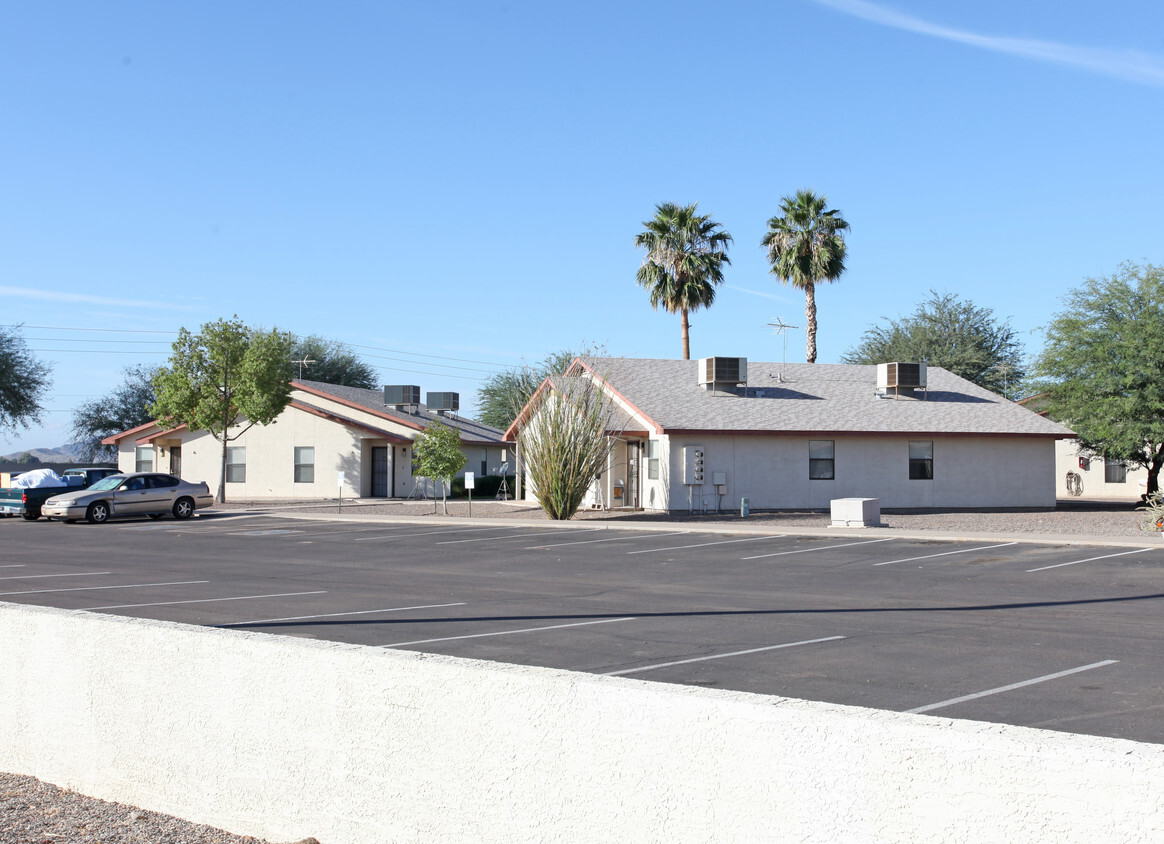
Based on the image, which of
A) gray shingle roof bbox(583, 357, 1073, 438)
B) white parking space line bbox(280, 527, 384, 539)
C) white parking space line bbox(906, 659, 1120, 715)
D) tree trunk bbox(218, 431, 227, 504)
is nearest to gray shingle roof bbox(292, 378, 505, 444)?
tree trunk bbox(218, 431, 227, 504)

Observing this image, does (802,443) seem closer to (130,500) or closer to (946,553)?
(946,553)

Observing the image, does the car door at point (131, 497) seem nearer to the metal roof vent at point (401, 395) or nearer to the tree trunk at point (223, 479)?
the tree trunk at point (223, 479)

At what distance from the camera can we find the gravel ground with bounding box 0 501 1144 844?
18.4 ft

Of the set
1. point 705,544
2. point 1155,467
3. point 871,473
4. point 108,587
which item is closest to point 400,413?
point 871,473

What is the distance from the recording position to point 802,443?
34.9 metres

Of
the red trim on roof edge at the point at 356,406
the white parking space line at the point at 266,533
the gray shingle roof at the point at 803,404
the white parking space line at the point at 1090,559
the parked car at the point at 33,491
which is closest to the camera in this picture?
the white parking space line at the point at 1090,559

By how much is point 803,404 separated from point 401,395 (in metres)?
20.7

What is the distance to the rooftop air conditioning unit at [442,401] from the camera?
53.1m

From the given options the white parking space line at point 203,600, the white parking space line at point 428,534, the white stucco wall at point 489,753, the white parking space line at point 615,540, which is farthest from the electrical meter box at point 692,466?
the white stucco wall at point 489,753

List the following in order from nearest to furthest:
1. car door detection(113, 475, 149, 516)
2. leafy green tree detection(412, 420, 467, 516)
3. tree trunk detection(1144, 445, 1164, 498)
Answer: car door detection(113, 475, 149, 516) → leafy green tree detection(412, 420, 467, 516) → tree trunk detection(1144, 445, 1164, 498)

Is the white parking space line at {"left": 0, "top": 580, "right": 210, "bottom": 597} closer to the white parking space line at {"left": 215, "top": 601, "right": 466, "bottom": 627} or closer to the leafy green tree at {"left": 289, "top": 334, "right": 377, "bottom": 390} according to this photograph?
the white parking space line at {"left": 215, "top": 601, "right": 466, "bottom": 627}

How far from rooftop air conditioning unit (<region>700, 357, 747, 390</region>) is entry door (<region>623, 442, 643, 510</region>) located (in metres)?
3.86

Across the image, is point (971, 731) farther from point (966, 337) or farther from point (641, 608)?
point (966, 337)

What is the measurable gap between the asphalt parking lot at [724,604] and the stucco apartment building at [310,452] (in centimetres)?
1928
